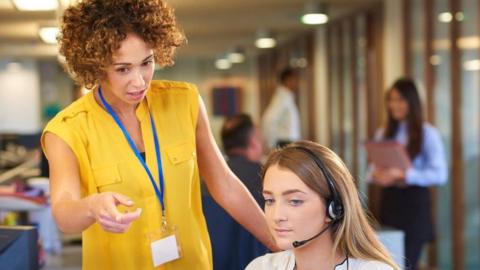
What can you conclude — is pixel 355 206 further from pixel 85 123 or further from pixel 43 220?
pixel 43 220

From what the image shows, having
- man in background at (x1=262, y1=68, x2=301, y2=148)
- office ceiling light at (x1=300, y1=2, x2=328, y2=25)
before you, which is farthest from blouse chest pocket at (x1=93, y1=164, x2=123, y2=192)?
office ceiling light at (x1=300, y1=2, x2=328, y2=25)

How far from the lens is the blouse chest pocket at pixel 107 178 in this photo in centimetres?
165

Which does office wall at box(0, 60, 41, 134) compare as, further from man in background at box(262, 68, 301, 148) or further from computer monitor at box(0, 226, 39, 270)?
computer monitor at box(0, 226, 39, 270)

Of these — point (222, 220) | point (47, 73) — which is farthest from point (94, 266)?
point (47, 73)

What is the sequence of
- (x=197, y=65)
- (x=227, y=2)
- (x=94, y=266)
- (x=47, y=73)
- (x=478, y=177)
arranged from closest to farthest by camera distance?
(x=94, y=266), (x=478, y=177), (x=227, y=2), (x=47, y=73), (x=197, y=65)

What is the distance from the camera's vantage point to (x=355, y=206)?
167 centimetres

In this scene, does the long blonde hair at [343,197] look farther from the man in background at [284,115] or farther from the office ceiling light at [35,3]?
the man in background at [284,115]

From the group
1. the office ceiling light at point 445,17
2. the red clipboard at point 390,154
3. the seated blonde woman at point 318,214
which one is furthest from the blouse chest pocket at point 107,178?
the office ceiling light at point 445,17

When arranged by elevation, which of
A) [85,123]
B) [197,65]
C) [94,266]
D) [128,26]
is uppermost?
[197,65]

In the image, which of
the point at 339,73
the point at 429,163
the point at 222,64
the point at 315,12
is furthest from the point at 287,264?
the point at 222,64

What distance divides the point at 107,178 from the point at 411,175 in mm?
2700

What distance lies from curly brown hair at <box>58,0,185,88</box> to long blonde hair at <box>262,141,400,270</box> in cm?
41

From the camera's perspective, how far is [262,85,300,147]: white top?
7.16 m

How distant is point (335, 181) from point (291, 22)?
27.8 ft
